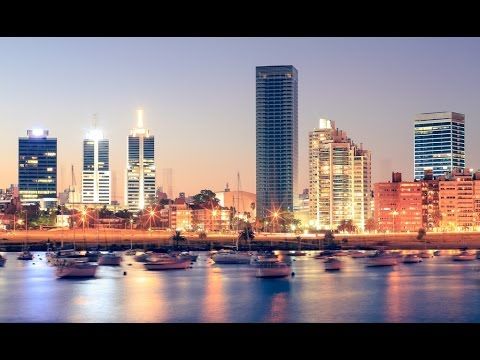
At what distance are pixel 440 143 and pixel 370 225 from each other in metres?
18.1

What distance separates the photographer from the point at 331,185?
79688 mm

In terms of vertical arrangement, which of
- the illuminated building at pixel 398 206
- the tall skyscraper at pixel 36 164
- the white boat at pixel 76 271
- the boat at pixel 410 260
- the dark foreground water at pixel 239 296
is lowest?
the boat at pixel 410 260

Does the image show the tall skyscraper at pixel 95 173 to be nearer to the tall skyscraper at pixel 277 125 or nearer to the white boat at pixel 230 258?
the tall skyscraper at pixel 277 125

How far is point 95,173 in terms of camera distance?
106m

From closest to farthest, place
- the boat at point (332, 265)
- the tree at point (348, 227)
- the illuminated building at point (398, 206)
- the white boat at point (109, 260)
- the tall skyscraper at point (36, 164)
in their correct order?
1. the boat at point (332, 265)
2. the white boat at point (109, 260)
3. the illuminated building at point (398, 206)
4. the tree at point (348, 227)
5. the tall skyscraper at point (36, 164)

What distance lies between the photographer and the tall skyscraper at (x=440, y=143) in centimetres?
8312

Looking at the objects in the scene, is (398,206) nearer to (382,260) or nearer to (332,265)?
(382,260)

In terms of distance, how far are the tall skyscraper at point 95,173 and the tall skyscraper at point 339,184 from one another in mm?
33706

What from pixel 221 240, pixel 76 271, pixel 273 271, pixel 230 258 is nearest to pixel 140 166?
pixel 221 240

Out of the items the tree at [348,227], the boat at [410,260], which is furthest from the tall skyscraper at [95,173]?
the boat at [410,260]

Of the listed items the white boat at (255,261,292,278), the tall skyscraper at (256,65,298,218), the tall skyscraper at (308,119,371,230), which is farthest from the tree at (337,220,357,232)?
the white boat at (255,261,292,278)

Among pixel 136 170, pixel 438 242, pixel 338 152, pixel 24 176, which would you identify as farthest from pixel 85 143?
pixel 438 242
